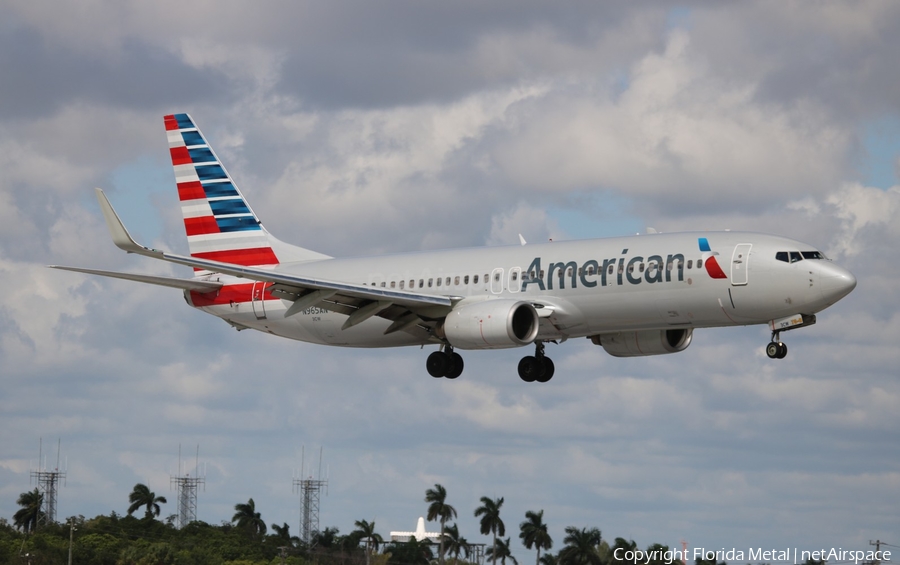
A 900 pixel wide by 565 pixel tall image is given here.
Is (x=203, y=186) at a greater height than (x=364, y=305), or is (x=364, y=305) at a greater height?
(x=203, y=186)

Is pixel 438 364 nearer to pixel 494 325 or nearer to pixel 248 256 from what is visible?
pixel 494 325

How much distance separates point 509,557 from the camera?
6029 inches

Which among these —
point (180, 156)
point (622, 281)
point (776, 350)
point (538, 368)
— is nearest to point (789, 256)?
point (776, 350)

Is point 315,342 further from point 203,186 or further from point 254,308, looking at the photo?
point 203,186

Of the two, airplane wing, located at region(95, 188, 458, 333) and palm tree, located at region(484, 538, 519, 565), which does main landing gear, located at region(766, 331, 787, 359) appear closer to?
airplane wing, located at region(95, 188, 458, 333)

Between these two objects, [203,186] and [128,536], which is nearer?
[203,186]

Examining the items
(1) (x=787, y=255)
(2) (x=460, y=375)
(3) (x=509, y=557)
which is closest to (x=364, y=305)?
(2) (x=460, y=375)

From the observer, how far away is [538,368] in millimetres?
57500

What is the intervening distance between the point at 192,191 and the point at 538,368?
19.0 meters

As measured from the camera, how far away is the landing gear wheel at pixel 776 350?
48.9 meters

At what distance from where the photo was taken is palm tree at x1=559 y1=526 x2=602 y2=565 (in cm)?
15312

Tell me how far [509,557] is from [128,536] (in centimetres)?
4222

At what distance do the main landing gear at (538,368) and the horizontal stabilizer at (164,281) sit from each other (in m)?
13.9

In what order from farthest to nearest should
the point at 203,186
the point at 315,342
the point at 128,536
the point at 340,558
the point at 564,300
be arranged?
the point at 340,558 < the point at 128,536 < the point at 203,186 < the point at 315,342 < the point at 564,300
